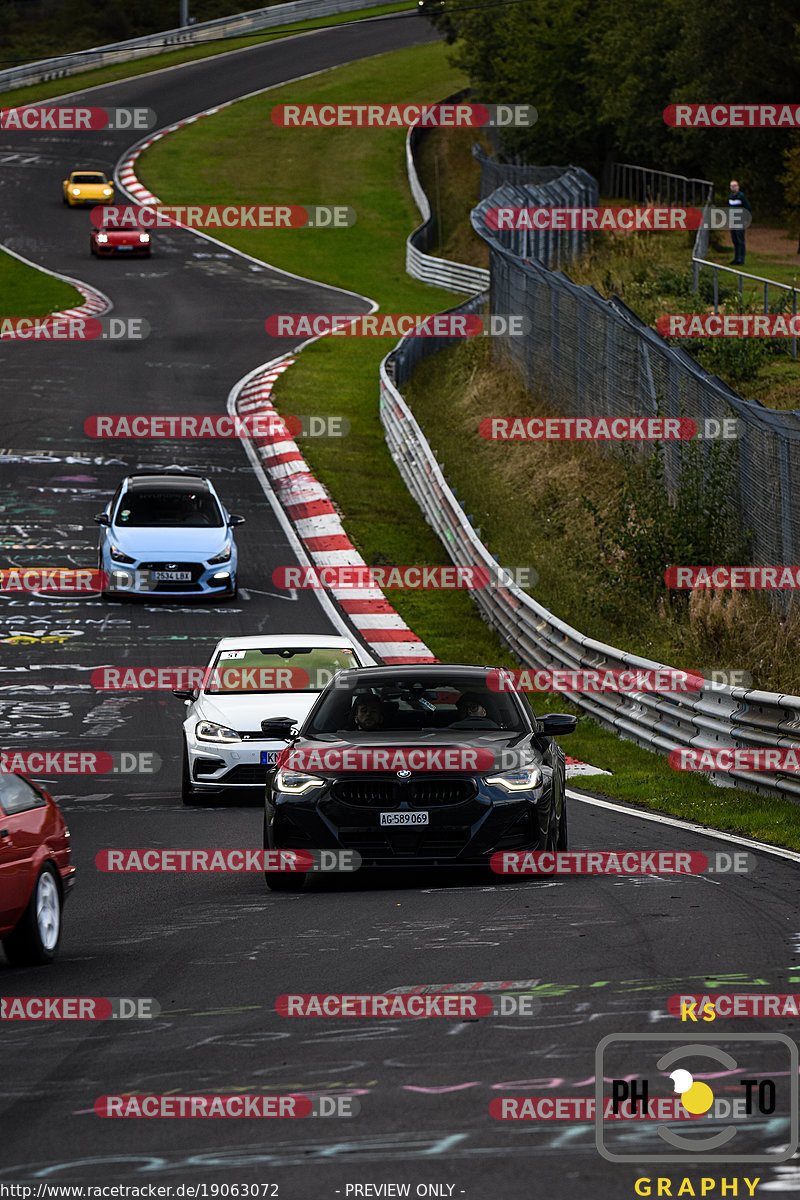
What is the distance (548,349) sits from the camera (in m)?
33.2

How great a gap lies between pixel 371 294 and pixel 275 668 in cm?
4027

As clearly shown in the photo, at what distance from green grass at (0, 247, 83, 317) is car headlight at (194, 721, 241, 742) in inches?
1453

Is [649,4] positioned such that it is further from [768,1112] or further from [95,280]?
[768,1112]

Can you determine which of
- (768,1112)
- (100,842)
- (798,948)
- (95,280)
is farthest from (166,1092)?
(95,280)

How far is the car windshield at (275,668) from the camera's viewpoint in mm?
17359

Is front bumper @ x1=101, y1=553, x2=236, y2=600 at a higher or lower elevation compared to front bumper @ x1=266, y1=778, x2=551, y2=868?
lower

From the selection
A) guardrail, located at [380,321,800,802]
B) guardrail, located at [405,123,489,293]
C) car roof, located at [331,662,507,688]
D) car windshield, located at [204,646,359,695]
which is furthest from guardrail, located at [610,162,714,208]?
car roof, located at [331,662,507,688]

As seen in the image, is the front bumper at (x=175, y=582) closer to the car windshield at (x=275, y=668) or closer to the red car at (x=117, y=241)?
the car windshield at (x=275, y=668)

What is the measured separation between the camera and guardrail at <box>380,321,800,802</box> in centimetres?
1521

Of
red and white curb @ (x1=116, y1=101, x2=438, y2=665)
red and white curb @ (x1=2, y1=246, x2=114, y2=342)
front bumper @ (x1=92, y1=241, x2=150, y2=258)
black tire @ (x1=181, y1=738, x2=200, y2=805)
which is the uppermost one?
front bumper @ (x1=92, y1=241, x2=150, y2=258)

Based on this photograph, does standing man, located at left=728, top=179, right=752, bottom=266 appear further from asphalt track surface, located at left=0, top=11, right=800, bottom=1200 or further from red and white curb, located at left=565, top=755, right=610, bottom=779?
red and white curb, located at left=565, top=755, right=610, bottom=779

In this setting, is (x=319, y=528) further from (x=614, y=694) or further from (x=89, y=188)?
(x=89, y=188)

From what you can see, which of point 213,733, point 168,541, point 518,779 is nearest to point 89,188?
point 168,541

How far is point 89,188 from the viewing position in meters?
67.5
